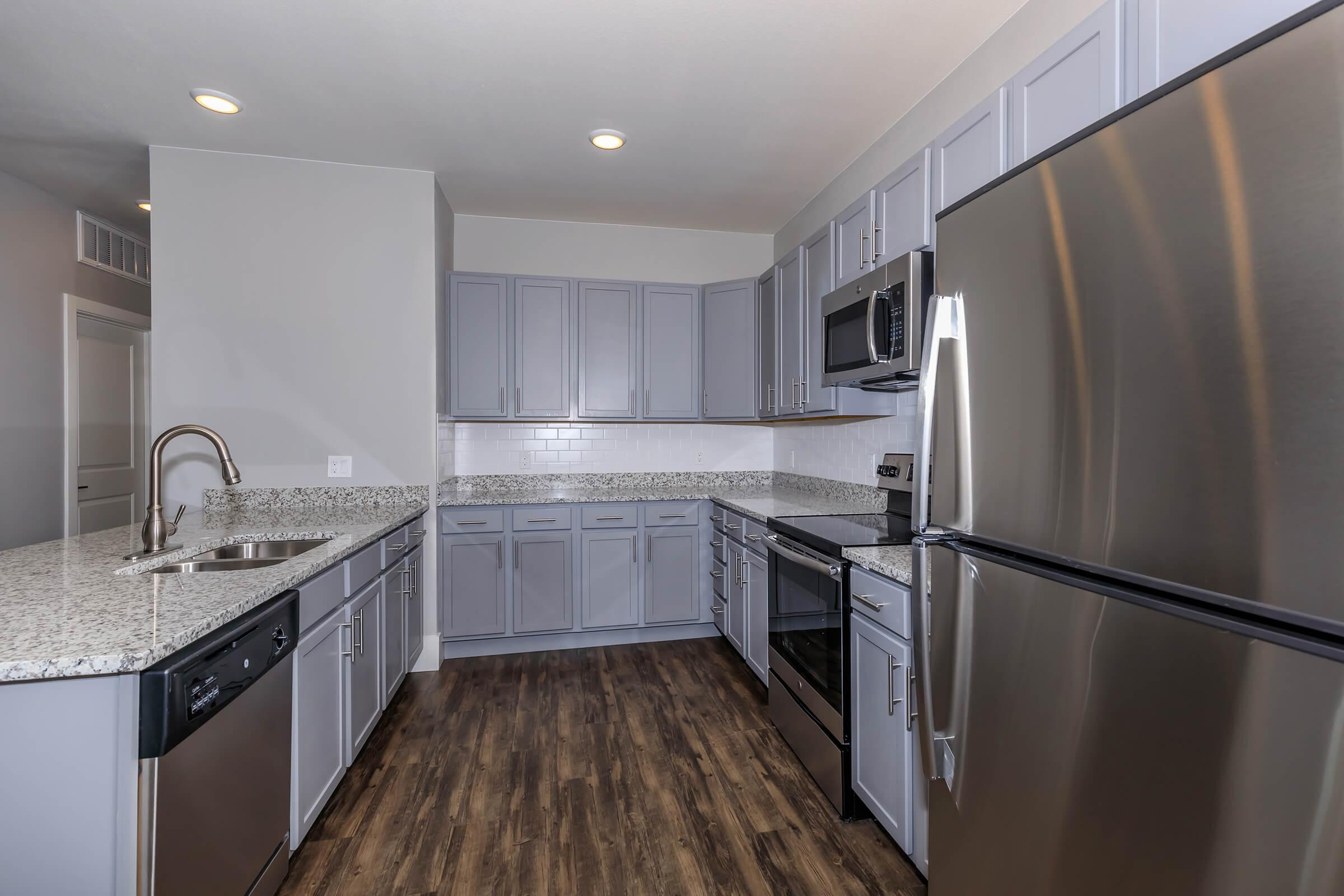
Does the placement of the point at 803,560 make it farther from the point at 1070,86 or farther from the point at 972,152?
the point at 1070,86

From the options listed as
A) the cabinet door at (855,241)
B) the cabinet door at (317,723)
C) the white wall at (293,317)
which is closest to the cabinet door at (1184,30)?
the cabinet door at (855,241)

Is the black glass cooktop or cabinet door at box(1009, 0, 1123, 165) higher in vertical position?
cabinet door at box(1009, 0, 1123, 165)

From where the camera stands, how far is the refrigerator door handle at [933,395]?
1.16 meters

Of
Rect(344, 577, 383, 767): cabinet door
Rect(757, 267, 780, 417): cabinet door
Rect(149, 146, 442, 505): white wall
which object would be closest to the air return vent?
Rect(149, 146, 442, 505): white wall

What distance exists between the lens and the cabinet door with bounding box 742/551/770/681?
2838mm

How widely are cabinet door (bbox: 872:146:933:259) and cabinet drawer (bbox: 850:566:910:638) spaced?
1118mm

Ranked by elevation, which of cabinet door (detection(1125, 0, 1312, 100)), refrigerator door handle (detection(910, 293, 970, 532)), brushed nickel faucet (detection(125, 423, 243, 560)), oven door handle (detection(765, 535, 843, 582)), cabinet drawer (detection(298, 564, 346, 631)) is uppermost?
cabinet door (detection(1125, 0, 1312, 100))

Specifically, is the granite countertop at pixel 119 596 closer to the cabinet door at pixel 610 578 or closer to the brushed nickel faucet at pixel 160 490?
the brushed nickel faucet at pixel 160 490

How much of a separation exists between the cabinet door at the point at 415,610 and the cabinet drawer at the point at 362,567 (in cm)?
47

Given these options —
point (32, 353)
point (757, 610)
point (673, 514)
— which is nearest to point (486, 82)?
point (673, 514)

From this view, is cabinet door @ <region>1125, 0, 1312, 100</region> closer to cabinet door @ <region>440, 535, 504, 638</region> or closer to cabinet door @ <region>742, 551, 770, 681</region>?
cabinet door @ <region>742, 551, 770, 681</region>

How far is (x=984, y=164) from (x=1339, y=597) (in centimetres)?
155

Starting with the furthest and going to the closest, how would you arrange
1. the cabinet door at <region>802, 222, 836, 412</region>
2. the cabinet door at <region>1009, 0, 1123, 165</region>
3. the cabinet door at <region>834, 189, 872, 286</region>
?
the cabinet door at <region>802, 222, 836, 412</region> → the cabinet door at <region>834, 189, 872, 286</region> → the cabinet door at <region>1009, 0, 1123, 165</region>

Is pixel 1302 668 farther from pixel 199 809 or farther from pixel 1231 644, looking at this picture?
pixel 199 809
